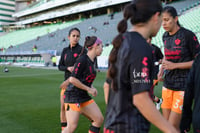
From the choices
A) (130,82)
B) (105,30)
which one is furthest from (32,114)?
(105,30)

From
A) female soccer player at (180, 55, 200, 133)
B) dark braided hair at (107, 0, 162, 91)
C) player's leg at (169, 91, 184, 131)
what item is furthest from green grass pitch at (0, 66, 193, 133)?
dark braided hair at (107, 0, 162, 91)

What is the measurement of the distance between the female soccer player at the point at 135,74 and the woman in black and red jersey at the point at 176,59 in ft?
5.79

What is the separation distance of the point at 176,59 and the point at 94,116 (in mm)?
1568

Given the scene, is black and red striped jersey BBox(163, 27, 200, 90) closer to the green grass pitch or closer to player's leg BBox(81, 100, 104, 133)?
player's leg BBox(81, 100, 104, 133)

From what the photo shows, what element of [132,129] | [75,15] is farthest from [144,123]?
[75,15]

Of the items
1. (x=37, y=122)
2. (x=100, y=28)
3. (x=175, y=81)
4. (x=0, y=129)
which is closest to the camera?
(x=175, y=81)

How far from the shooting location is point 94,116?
13.5 feet

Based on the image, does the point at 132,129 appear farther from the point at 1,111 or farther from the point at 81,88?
the point at 1,111

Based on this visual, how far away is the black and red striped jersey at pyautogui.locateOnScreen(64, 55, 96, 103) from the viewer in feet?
12.7

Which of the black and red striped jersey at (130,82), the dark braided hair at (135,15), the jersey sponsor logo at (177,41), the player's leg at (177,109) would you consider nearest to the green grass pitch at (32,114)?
the player's leg at (177,109)

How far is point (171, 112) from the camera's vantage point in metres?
3.77

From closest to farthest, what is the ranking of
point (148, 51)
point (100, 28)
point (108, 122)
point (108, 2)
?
point (148, 51) → point (108, 122) → point (100, 28) → point (108, 2)

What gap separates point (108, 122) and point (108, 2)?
160ft

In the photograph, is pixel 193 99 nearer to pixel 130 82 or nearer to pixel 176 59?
pixel 130 82
